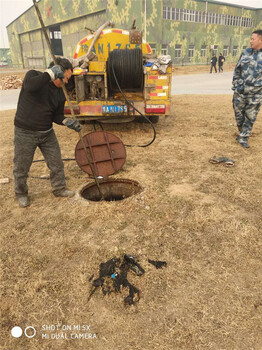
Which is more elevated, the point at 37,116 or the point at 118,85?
the point at 118,85

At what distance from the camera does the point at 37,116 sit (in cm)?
310

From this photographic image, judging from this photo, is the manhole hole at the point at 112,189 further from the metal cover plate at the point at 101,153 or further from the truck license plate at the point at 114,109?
Answer: the truck license plate at the point at 114,109

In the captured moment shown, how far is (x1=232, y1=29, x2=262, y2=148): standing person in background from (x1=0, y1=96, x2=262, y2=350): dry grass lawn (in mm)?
1092

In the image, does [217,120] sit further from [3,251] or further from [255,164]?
[3,251]

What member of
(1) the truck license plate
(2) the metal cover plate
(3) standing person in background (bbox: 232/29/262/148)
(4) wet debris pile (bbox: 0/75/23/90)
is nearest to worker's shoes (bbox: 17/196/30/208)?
(2) the metal cover plate

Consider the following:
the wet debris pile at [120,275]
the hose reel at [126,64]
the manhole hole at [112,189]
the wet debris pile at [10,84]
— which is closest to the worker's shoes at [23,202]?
the manhole hole at [112,189]

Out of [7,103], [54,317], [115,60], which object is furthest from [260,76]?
[7,103]

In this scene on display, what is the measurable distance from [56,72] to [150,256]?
2215 millimetres

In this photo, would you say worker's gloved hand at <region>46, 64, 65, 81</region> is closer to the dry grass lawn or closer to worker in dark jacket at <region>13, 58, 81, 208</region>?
worker in dark jacket at <region>13, 58, 81, 208</region>

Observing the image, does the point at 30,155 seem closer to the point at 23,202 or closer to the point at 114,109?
the point at 23,202

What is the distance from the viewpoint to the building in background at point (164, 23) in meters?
28.7

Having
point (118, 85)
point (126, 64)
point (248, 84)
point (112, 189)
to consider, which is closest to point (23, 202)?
point (112, 189)

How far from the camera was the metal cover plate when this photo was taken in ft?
13.7

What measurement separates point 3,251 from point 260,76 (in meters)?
5.13
